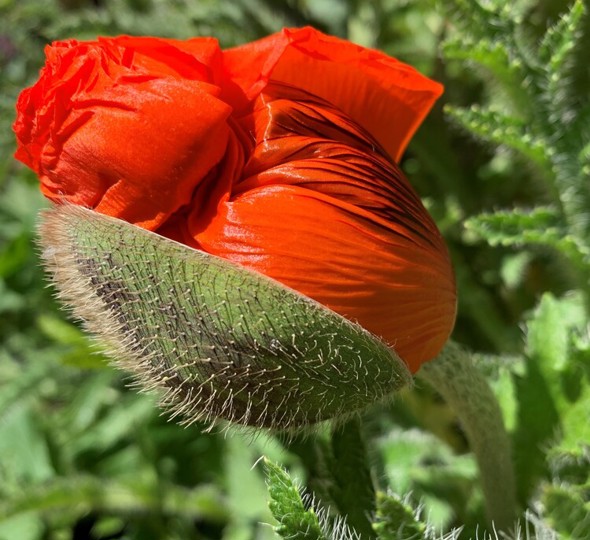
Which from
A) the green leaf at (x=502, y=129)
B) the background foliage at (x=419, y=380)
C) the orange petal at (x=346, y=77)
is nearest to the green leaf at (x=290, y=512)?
the background foliage at (x=419, y=380)

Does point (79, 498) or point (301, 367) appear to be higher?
point (301, 367)

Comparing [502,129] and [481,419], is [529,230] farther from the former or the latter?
[481,419]

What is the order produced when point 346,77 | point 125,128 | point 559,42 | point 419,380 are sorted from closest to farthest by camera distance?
point 125,128 → point 346,77 → point 559,42 → point 419,380

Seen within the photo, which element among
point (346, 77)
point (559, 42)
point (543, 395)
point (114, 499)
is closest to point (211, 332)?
point (346, 77)

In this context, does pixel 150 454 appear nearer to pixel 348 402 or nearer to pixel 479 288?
pixel 479 288

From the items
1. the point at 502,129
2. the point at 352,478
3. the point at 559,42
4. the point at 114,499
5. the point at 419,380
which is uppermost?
the point at 559,42

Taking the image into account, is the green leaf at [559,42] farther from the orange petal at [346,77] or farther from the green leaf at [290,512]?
the green leaf at [290,512]

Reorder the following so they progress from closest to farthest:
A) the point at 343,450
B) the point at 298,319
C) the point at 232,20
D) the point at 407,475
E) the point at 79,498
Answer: the point at 298,319 < the point at 343,450 < the point at 407,475 < the point at 79,498 < the point at 232,20

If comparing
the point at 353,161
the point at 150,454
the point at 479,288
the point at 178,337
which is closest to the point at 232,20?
the point at 479,288
